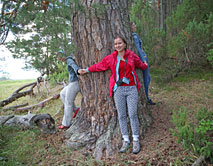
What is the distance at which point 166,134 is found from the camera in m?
3.04

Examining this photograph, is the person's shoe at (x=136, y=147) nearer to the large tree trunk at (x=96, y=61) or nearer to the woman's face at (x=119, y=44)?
the large tree trunk at (x=96, y=61)

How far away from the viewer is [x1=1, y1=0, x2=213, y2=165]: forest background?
250 centimetres

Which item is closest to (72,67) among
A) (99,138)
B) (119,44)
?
(119,44)

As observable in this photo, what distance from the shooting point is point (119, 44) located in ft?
9.30

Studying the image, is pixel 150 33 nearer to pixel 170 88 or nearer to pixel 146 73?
pixel 170 88

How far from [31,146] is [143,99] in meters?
2.12

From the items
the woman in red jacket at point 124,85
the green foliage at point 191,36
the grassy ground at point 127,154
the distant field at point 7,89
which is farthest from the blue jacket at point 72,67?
the distant field at point 7,89

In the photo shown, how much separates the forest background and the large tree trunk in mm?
160

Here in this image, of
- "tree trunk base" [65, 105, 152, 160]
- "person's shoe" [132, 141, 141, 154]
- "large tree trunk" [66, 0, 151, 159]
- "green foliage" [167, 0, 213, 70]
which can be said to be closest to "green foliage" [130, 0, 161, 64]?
"green foliage" [167, 0, 213, 70]

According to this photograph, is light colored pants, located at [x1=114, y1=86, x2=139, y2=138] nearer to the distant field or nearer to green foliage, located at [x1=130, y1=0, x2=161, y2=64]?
green foliage, located at [x1=130, y1=0, x2=161, y2=64]

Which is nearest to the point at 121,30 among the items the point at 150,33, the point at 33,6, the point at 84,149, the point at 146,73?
the point at 146,73

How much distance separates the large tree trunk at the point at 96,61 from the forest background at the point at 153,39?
16 centimetres

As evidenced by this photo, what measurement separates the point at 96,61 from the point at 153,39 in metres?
4.31

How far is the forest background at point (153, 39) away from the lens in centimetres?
250
